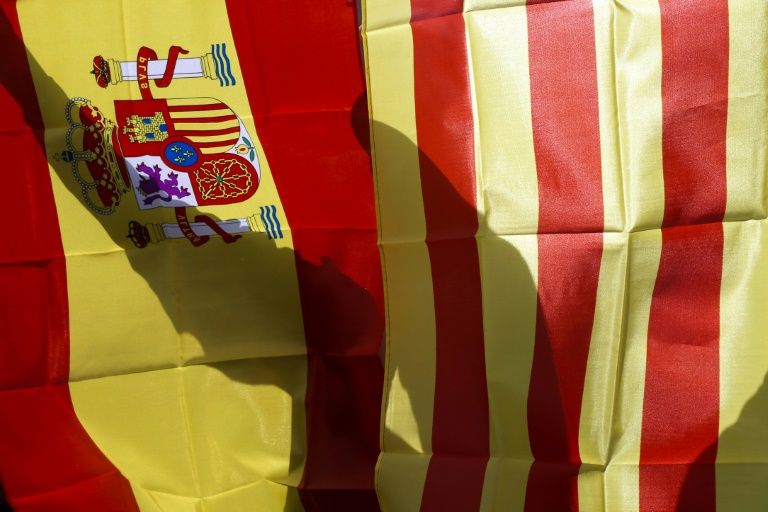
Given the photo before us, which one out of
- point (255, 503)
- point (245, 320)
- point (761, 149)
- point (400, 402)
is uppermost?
point (761, 149)

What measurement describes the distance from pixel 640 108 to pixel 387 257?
0.74m

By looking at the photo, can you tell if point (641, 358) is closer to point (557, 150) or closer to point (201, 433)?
point (557, 150)

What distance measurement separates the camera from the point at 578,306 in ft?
5.68

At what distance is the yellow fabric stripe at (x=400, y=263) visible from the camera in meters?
1.79

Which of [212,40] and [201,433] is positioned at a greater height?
[212,40]

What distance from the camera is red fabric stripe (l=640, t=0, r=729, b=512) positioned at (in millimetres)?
1616

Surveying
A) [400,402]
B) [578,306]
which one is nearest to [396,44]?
[578,306]

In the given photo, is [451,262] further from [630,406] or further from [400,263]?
[630,406]

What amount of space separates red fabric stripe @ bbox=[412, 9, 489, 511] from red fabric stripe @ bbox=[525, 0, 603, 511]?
15cm

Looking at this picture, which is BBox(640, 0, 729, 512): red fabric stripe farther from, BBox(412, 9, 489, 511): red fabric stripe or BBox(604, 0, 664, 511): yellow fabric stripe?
BBox(412, 9, 489, 511): red fabric stripe

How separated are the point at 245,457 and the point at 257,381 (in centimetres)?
23

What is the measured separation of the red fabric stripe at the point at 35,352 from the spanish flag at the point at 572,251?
2.96 ft

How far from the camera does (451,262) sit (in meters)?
1.81

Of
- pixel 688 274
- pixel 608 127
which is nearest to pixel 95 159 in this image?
pixel 608 127
